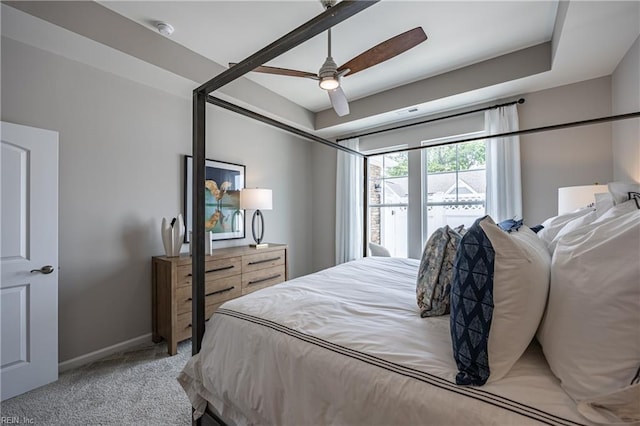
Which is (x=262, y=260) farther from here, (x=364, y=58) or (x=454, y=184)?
(x=454, y=184)

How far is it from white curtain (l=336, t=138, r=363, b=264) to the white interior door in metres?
3.21

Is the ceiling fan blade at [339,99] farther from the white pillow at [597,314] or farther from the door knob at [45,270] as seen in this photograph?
the door knob at [45,270]

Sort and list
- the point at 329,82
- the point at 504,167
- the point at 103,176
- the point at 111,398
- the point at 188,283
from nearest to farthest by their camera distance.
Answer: the point at 111,398, the point at 329,82, the point at 103,176, the point at 188,283, the point at 504,167

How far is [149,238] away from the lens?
2.79 meters

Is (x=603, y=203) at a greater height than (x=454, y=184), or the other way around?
(x=454, y=184)

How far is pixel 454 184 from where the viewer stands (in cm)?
350

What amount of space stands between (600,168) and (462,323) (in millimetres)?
2955

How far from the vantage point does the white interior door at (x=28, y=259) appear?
188 cm

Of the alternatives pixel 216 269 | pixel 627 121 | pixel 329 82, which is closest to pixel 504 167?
pixel 627 121

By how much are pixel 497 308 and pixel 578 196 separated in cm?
203

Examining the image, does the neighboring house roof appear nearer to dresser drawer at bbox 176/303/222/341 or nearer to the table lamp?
the table lamp

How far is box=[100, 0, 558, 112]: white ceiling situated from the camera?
6.98 ft

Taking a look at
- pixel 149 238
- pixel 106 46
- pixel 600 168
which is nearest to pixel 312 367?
pixel 149 238

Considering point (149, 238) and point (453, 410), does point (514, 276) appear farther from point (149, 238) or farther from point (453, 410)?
point (149, 238)
